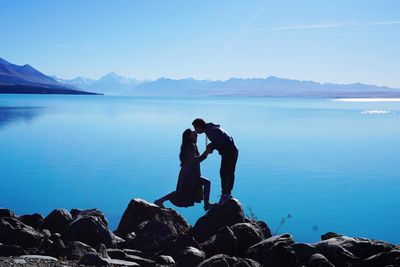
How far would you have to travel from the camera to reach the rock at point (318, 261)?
244 inches

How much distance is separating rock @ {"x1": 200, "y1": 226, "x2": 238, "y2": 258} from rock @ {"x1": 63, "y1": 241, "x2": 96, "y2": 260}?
1.57 meters

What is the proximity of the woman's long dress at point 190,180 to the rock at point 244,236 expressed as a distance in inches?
48.0

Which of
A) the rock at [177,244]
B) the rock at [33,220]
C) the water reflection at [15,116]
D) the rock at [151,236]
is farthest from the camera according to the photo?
the water reflection at [15,116]

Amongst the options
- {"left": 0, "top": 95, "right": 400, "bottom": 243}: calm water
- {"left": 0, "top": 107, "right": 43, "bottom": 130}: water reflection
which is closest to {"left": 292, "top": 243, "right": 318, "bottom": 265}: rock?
{"left": 0, "top": 95, "right": 400, "bottom": 243}: calm water

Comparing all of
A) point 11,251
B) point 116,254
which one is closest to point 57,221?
point 11,251

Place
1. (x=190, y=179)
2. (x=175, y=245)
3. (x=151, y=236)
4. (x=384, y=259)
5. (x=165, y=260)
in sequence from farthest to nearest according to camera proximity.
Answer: (x=190, y=179) < (x=151, y=236) < (x=175, y=245) < (x=165, y=260) < (x=384, y=259)

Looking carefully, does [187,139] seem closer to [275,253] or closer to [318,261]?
[275,253]

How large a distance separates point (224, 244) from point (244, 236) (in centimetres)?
43

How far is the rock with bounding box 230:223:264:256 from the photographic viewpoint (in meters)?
7.04

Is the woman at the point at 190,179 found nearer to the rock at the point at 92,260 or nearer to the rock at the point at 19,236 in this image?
the rock at the point at 19,236

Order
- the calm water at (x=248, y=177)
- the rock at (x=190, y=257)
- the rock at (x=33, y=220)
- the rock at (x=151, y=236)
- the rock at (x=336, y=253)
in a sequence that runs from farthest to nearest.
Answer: the calm water at (x=248, y=177) < the rock at (x=33, y=220) < the rock at (x=151, y=236) < the rock at (x=190, y=257) < the rock at (x=336, y=253)

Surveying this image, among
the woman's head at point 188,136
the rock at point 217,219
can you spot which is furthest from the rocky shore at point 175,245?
the woman's head at point 188,136

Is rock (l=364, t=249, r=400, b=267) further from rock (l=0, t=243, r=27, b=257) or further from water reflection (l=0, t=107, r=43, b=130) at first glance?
water reflection (l=0, t=107, r=43, b=130)

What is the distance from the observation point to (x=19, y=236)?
7.17 metres
